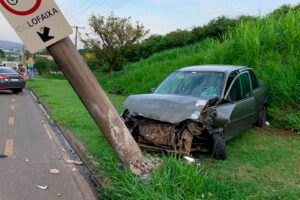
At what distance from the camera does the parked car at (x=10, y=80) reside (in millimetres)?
22328

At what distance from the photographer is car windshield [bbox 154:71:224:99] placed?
8.18 m

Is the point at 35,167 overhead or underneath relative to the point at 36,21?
underneath

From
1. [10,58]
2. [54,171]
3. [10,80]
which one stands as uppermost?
[54,171]

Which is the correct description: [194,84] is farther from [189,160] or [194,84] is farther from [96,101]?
[96,101]

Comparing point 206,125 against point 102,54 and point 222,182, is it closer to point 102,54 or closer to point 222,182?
point 222,182

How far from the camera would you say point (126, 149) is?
19.5 feet

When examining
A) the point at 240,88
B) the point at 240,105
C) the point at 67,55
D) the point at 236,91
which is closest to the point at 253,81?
the point at 240,88

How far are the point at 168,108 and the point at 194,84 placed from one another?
1525 mm

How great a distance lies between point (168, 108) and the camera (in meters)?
7.15

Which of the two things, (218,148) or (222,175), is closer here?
(222,175)

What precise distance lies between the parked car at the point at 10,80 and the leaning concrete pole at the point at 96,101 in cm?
1786

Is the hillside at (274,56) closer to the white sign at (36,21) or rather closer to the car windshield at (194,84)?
the car windshield at (194,84)

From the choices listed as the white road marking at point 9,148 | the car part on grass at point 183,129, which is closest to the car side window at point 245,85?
the car part on grass at point 183,129

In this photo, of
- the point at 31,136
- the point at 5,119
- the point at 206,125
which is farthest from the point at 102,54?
the point at 206,125
